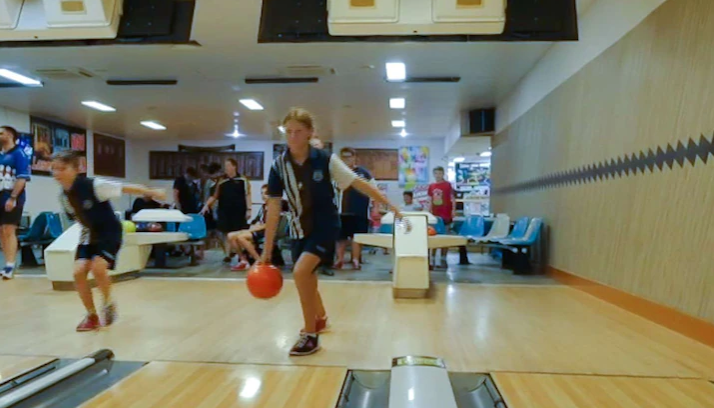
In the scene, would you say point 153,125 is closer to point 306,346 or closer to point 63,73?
point 63,73

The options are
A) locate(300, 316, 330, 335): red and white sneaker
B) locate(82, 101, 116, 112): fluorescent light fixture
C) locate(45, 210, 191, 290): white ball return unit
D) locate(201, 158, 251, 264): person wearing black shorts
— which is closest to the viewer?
locate(300, 316, 330, 335): red and white sneaker

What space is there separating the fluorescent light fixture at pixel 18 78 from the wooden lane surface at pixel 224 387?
23.5ft

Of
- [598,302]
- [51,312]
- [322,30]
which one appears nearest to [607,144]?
[598,302]

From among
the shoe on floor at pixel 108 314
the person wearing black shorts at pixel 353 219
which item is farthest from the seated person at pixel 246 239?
the shoe on floor at pixel 108 314

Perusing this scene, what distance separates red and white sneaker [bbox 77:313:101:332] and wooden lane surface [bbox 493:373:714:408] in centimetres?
244

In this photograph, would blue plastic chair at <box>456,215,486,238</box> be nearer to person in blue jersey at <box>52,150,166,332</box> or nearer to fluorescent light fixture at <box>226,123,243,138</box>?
person in blue jersey at <box>52,150,166,332</box>

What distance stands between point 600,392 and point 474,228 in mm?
6188

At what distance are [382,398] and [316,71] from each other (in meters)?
6.01

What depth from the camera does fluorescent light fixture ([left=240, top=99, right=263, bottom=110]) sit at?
9.64 meters

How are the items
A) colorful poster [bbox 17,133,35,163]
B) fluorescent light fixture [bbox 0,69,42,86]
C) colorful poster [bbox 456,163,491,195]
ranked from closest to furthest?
1. fluorescent light fixture [bbox 0,69,42,86]
2. colorful poster [bbox 17,133,35,163]
3. colorful poster [bbox 456,163,491,195]

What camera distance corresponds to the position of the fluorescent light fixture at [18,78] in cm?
771

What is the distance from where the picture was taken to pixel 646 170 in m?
3.88

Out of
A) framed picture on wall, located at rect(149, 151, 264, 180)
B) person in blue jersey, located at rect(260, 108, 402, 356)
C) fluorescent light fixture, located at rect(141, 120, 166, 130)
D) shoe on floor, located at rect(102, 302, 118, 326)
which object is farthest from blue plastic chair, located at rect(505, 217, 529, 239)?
framed picture on wall, located at rect(149, 151, 264, 180)

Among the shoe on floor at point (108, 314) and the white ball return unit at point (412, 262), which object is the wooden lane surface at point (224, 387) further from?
the white ball return unit at point (412, 262)
